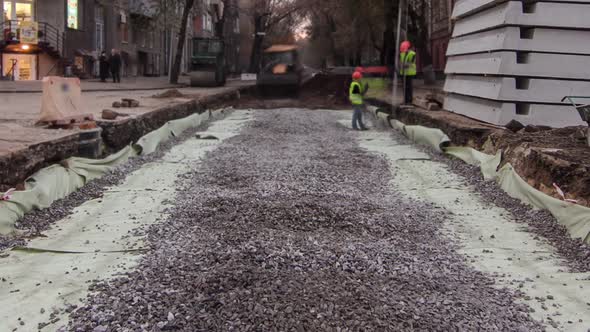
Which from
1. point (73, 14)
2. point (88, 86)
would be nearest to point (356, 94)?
point (88, 86)

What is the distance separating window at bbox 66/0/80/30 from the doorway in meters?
3.45

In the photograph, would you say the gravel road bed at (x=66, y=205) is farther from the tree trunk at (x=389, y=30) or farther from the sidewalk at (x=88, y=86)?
the tree trunk at (x=389, y=30)

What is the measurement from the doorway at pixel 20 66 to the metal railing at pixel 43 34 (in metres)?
1.04

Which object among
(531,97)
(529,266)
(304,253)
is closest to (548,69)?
(531,97)

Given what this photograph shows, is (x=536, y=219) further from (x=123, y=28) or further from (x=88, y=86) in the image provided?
(x=123, y=28)

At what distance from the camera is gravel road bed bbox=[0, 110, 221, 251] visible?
182 inches

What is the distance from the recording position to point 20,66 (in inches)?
1123

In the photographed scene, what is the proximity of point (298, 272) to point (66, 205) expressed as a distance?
2954mm

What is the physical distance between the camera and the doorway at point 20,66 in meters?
27.7

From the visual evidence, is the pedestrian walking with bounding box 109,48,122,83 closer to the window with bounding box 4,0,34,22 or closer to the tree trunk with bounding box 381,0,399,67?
the window with bounding box 4,0,34,22

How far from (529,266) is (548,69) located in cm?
553

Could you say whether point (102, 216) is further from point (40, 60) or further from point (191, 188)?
point (40, 60)

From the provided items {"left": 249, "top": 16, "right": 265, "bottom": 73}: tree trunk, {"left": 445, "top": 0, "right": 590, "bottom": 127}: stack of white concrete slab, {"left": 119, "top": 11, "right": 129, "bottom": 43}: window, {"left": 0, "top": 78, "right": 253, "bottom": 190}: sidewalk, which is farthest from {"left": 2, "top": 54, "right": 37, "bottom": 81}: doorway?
{"left": 445, "top": 0, "right": 590, "bottom": 127}: stack of white concrete slab

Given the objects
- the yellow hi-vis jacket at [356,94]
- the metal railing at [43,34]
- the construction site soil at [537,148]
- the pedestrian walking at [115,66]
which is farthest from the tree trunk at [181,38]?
the construction site soil at [537,148]
